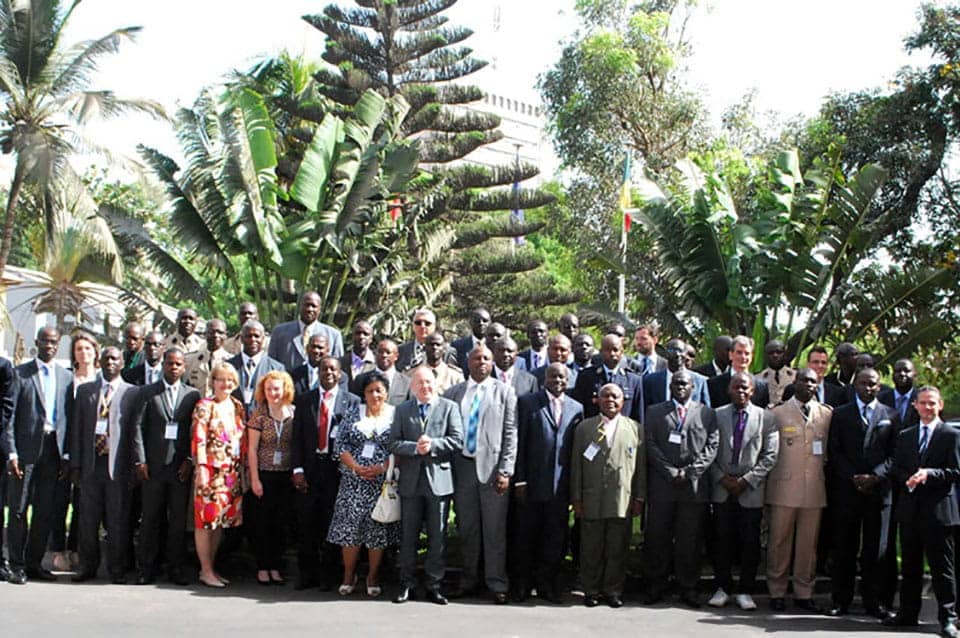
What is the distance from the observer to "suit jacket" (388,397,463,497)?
776cm

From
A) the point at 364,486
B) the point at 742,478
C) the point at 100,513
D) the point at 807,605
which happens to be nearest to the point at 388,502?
the point at 364,486

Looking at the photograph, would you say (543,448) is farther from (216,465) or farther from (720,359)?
(216,465)

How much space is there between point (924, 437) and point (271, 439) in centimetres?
476

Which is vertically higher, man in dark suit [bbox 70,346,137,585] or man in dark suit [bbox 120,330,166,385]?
man in dark suit [bbox 120,330,166,385]

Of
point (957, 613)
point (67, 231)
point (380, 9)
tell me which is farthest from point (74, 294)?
point (957, 613)

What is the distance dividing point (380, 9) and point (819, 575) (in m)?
13.7

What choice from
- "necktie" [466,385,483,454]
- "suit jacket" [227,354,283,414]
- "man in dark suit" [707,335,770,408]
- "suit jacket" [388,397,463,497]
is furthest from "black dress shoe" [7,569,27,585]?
"man in dark suit" [707,335,770,408]

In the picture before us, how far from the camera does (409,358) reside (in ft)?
30.5

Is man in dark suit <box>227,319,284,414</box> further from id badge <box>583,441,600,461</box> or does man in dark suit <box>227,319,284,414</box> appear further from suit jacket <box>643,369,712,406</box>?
suit jacket <box>643,369,712,406</box>

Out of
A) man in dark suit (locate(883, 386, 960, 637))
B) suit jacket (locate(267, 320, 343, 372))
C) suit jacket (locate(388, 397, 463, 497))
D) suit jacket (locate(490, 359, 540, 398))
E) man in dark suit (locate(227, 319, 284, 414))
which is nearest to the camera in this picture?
man in dark suit (locate(883, 386, 960, 637))

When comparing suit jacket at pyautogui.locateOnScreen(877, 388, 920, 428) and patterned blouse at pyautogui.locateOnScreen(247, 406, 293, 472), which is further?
patterned blouse at pyautogui.locateOnScreen(247, 406, 293, 472)

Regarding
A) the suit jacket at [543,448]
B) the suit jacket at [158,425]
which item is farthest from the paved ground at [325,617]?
the suit jacket at [158,425]

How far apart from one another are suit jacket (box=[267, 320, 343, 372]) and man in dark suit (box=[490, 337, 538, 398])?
1658 millimetres

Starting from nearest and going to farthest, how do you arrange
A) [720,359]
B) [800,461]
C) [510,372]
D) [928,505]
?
[928,505] → [800,461] → [510,372] → [720,359]
